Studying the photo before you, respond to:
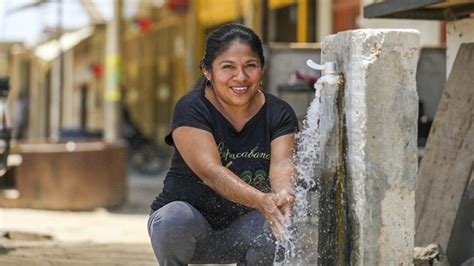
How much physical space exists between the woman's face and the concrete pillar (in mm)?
A: 389

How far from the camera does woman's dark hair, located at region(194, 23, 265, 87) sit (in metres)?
3.72

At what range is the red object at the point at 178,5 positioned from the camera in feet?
57.6

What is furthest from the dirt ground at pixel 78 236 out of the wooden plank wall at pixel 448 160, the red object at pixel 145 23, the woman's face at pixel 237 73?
the red object at pixel 145 23

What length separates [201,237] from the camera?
367cm

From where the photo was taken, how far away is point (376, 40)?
344cm

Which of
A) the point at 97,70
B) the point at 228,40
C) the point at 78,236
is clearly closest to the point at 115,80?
the point at 78,236

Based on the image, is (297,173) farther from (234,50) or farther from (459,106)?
(459,106)

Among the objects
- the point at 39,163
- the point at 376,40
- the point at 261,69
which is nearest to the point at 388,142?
the point at 376,40

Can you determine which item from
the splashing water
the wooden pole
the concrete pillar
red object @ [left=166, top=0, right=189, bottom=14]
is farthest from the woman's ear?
red object @ [left=166, top=0, right=189, bottom=14]

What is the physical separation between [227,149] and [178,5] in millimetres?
14139

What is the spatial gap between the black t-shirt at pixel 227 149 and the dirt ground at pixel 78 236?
6.51 feet

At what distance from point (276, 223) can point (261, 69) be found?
69cm

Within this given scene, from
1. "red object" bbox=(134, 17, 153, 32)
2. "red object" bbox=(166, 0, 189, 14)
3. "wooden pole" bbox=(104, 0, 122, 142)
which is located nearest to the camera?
"wooden pole" bbox=(104, 0, 122, 142)

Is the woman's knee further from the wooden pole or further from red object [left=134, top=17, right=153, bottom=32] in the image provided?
red object [left=134, top=17, right=153, bottom=32]
